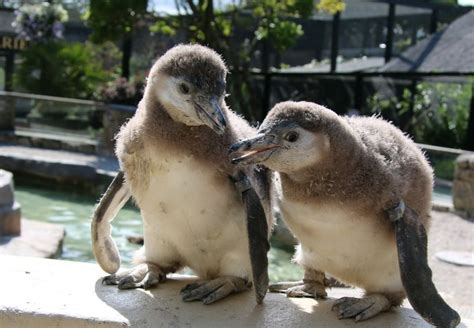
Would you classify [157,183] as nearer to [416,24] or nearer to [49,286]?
[49,286]

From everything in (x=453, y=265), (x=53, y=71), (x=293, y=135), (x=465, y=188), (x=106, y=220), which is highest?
(x=293, y=135)

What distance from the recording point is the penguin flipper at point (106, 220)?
8.12 ft

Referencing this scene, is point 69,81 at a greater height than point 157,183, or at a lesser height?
lesser

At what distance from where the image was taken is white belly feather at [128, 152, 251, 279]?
2.17 m

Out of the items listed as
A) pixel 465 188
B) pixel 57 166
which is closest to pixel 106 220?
pixel 465 188

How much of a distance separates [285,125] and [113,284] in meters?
0.81

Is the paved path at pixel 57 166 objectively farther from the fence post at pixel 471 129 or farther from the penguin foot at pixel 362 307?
the penguin foot at pixel 362 307

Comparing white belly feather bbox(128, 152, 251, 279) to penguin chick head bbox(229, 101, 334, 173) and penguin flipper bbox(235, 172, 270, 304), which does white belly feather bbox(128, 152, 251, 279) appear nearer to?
penguin flipper bbox(235, 172, 270, 304)

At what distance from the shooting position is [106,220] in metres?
2.50

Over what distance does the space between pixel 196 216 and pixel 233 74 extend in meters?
10.1

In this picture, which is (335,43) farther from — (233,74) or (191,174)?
(191,174)

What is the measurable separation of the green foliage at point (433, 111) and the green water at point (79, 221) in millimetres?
4528

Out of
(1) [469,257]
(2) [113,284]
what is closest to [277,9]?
(1) [469,257]

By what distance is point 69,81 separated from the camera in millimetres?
13398
